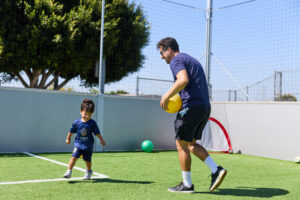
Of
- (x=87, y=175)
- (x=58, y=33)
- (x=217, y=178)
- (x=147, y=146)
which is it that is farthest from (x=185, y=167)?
(x=58, y=33)

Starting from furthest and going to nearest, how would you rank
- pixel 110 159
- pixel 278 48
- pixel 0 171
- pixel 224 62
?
pixel 224 62 → pixel 278 48 → pixel 110 159 → pixel 0 171

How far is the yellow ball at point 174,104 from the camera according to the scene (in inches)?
155

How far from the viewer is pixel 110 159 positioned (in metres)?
6.73

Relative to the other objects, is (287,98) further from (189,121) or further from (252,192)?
(189,121)

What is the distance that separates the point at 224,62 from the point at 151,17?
7.37 feet

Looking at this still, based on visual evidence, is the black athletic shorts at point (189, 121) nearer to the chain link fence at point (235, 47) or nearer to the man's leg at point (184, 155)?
the man's leg at point (184, 155)

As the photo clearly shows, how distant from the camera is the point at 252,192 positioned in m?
4.01

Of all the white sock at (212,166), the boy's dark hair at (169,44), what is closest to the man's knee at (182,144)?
the white sock at (212,166)

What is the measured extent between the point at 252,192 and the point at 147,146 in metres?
4.45

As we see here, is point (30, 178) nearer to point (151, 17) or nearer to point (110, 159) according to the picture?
point (110, 159)

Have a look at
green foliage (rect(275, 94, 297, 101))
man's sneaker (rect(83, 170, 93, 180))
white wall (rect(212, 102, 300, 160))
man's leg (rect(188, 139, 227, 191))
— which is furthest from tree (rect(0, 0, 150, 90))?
man's leg (rect(188, 139, 227, 191))

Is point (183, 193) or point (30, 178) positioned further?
point (30, 178)

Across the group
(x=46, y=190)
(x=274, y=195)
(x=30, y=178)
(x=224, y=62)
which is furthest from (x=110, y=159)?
(x=224, y=62)

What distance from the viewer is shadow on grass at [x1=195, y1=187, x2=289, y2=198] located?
12.7 ft
